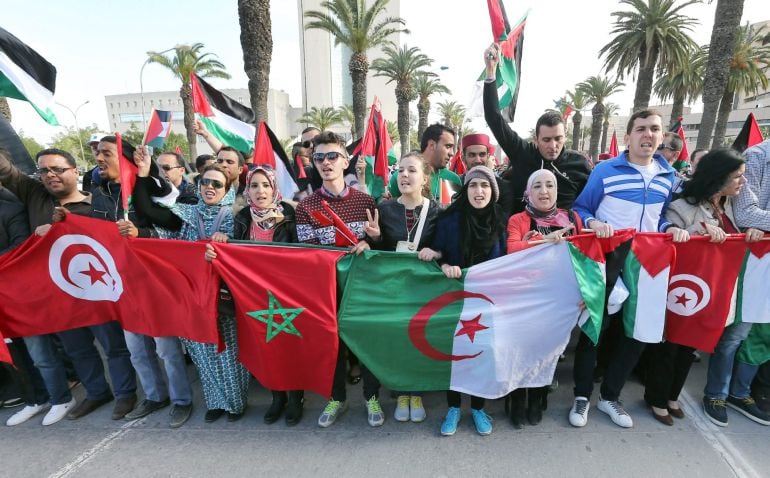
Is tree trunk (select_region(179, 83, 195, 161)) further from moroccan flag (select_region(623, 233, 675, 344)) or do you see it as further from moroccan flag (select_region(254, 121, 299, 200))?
moroccan flag (select_region(623, 233, 675, 344))

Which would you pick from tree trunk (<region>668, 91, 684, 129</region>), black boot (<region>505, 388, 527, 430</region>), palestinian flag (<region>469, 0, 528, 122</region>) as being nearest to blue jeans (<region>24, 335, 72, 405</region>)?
black boot (<region>505, 388, 527, 430</region>)

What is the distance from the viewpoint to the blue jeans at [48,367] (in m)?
3.21

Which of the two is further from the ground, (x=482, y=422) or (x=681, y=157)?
(x=681, y=157)

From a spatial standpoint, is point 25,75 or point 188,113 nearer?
point 25,75

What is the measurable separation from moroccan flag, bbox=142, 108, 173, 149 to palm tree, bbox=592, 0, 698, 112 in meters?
19.6

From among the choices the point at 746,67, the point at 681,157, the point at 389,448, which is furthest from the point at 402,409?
the point at 746,67

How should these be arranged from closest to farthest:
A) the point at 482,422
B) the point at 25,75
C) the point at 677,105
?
the point at 482,422 < the point at 25,75 < the point at 677,105

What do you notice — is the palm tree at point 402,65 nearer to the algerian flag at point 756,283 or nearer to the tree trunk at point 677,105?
the tree trunk at point 677,105

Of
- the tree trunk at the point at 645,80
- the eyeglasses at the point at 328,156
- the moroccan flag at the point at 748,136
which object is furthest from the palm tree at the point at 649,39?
the eyeglasses at the point at 328,156

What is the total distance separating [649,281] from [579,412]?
3.54ft

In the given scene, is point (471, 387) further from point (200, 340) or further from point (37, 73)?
point (37, 73)

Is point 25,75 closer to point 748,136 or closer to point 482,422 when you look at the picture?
point 482,422

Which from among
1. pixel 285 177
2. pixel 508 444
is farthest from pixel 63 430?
pixel 508 444

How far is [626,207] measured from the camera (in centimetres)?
297
